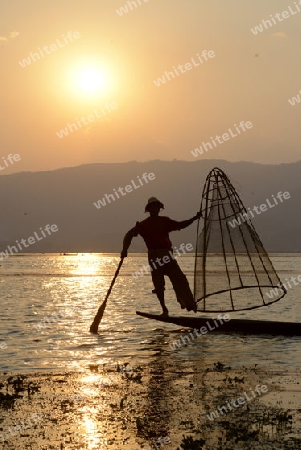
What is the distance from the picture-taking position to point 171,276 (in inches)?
714

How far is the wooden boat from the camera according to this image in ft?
58.1

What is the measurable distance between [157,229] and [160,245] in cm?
Answer: 40

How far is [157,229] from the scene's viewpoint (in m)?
17.6

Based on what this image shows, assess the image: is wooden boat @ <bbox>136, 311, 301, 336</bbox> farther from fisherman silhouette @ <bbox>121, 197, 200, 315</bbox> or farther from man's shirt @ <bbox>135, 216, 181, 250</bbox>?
man's shirt @ <bbox>135, 216, 181, 250</bbox>

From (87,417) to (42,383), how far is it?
9.59ft

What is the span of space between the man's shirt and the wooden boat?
186cm

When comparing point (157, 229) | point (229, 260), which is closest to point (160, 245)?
point (157, 229)

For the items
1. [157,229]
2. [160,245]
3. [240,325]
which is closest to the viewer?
[157,229]

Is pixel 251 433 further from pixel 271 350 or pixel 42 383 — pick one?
pixel 271 350

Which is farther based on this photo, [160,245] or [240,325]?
[240,325]

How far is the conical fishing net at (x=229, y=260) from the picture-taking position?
18312 millimetres

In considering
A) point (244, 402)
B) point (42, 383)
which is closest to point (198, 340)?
point (42, 383)

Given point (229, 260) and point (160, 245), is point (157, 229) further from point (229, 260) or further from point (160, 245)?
point (229, 260)

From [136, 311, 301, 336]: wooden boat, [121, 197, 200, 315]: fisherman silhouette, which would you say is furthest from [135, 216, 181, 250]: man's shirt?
[136, 311, 301, 336]: wooden boat
